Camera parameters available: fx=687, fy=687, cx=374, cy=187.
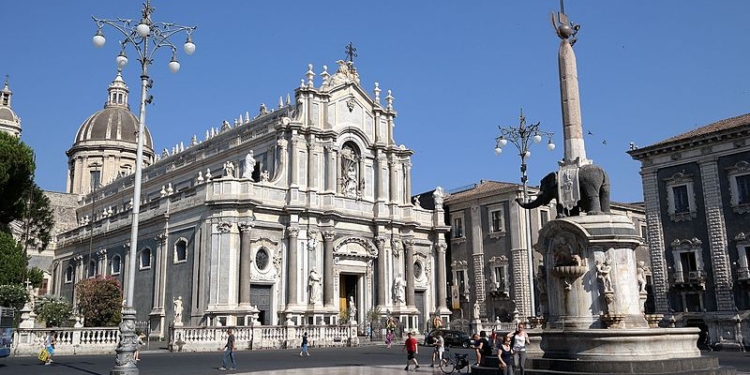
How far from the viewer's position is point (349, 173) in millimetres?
46312

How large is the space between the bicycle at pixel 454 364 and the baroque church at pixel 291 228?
18745 mm

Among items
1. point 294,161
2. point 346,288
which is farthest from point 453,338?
point 294,161

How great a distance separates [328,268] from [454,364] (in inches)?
877

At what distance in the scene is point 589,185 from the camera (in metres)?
16.8

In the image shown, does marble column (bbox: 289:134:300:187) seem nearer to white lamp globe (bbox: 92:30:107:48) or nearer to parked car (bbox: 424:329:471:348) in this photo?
parked car (bbox: 424:329:471:348)

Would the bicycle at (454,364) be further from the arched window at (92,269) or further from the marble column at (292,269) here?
the arched window at (92,269)

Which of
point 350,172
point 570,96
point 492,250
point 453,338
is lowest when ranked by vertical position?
point 453,338

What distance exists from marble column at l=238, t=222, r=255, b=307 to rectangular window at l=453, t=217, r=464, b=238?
59.8ft

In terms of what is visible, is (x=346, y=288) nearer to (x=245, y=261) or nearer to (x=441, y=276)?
(x=441, y=276)

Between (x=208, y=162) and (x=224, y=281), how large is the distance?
13465mm

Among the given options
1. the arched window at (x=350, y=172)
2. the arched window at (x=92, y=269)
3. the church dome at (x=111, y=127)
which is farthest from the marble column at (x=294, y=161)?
the church dome at (x=111, y=127)

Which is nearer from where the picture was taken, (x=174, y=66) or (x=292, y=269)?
(x=174, y=66)

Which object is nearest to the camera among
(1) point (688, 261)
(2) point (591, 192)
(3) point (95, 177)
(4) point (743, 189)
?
(2) point (591, 192)

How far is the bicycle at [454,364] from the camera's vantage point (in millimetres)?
19516
